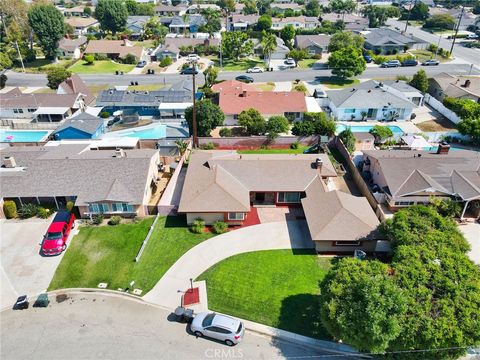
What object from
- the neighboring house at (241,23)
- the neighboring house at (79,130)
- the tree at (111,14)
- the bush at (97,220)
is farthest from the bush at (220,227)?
the neighboring house at (241,23)

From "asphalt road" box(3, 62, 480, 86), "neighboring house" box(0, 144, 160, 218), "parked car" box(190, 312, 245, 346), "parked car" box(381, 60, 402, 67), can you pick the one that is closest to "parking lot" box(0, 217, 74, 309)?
"neighboring house" box(0, 144, 160, 218)

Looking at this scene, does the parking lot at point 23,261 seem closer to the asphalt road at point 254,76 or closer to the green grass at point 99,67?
the asphalt road at point 254,76

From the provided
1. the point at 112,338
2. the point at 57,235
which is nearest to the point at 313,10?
the point at 57,235

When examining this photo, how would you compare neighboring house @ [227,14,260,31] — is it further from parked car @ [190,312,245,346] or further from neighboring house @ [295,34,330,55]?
parked car @ [190,312,245,346]

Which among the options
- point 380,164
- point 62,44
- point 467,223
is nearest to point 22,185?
point 380,164

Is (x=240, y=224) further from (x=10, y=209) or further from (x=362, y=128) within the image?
(x=362, y=128)

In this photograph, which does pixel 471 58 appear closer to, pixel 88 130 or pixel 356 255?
pixel 356 255

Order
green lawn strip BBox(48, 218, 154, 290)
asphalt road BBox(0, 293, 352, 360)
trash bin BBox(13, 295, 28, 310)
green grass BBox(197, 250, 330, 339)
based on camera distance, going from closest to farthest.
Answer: asphalt road BBox(0, 293, 352, 360)
green grass BBox(197, 250, 330, 339)
trash bin BBox(13, 295, 28, 310)
green lawn strip BBox(48, 218, 154, 290)
